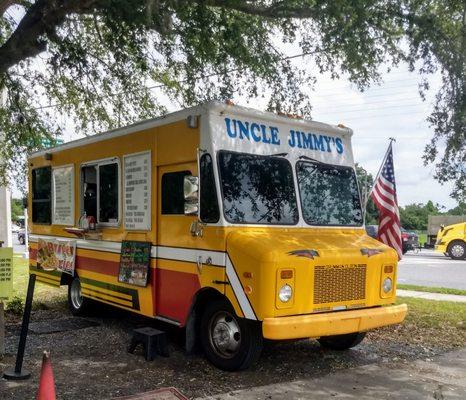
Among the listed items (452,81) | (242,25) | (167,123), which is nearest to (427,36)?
(452,81)

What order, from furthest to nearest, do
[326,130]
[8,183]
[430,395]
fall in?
[8,183]
[326,130]
[430,395]

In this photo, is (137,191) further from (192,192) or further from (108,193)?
(192,192)

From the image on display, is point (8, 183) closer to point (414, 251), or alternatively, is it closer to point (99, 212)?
point (99, 212)

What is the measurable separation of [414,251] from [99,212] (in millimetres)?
27120

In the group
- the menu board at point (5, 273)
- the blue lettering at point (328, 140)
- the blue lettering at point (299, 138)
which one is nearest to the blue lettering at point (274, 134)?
the blue lettering at point (299, 138)

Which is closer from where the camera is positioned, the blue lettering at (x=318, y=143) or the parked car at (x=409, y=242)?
the blue lettering at (x=318, y=143)

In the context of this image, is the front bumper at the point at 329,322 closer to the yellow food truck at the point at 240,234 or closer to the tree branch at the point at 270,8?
the yellow food truck at the point at 240,234

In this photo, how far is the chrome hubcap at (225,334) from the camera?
582cm

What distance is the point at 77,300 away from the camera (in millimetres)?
8945

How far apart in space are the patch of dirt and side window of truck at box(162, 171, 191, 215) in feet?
5.74

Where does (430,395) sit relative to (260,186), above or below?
below

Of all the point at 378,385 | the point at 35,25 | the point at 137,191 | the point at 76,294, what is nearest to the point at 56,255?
the point at 76,294

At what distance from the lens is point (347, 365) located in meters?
6.31

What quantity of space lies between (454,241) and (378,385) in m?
22.1
